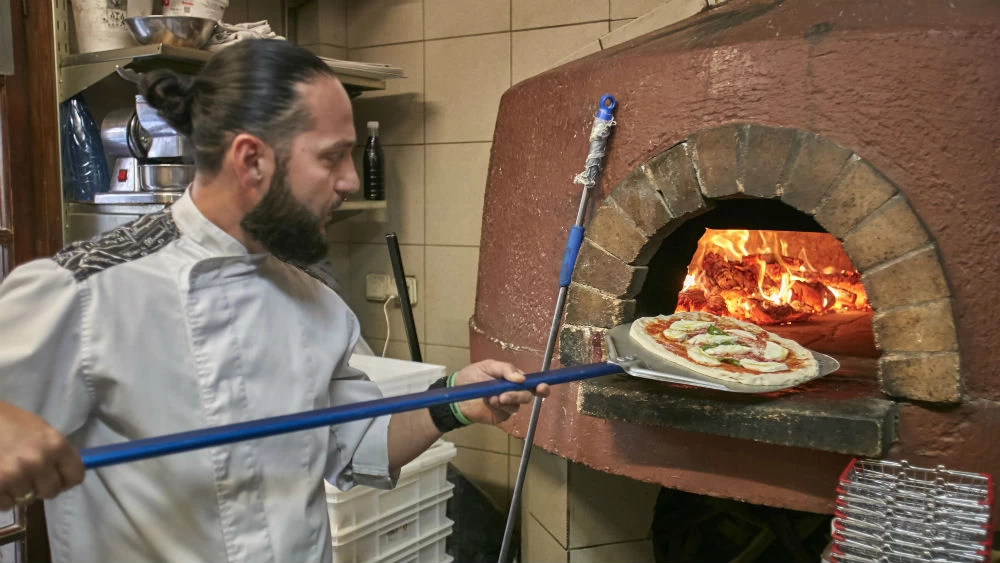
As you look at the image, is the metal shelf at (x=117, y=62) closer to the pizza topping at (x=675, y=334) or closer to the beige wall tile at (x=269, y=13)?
the beige wall tile at (x=269, y=13)

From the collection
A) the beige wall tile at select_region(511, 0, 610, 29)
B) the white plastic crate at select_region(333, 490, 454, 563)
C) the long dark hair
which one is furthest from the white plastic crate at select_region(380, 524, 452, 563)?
the beige wall tile at select_region(511, 0, 610, 29)

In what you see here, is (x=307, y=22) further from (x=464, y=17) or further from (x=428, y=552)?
(x=428, y=552)

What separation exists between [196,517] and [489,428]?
1807 mm

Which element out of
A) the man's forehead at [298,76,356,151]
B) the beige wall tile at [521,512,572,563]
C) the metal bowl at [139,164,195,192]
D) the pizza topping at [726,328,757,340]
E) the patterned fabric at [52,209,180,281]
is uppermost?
the man's forehead at [298,76,356,151]

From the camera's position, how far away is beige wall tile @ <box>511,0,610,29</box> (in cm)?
258

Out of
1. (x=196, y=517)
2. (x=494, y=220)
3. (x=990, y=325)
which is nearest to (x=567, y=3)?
(x=494, y=220)

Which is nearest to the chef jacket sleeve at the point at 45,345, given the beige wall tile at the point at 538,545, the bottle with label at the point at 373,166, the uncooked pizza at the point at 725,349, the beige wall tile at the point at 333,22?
the uncooked pizza at the point at 725,349

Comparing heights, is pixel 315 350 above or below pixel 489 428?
above

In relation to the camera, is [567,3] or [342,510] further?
[567,3]

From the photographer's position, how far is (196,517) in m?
1.13

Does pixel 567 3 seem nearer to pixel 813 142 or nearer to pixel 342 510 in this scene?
pixel 813 142

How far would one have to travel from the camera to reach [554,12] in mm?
2643

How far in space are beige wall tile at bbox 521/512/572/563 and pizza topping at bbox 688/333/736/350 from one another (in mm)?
902

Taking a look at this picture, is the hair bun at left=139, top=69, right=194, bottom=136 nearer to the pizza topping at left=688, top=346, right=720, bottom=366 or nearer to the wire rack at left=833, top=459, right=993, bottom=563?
the pizza topping at left=688, top=346, right=720, bottom=366
